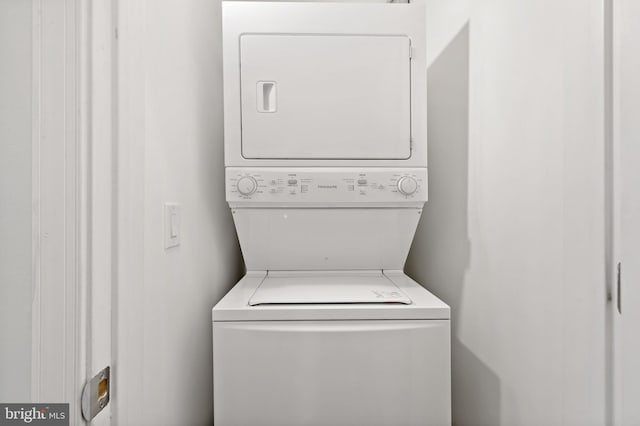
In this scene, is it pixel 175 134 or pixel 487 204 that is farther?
pixel 487 204

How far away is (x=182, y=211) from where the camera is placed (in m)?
1.17

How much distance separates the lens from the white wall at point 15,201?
1.90ft

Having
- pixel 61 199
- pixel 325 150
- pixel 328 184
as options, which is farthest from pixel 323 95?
pixel 61 199

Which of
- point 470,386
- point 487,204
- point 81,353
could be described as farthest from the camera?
point 470,386

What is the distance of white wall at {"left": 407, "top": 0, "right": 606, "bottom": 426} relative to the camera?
822 millimetres

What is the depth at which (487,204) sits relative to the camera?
1.31 m

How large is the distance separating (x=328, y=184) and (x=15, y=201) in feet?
3.35

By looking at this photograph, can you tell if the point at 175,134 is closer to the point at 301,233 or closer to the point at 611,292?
the point at 301,233

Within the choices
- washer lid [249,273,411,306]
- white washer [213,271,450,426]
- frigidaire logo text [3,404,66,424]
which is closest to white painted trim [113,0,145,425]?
frigidaire logo text [3,404,66,424]

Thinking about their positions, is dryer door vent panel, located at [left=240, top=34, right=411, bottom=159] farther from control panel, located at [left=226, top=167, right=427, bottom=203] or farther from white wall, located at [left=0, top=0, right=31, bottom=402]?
white wall, located at [left=0, top=0, right=31, bottom=402]

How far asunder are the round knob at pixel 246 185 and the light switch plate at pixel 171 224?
31 cm

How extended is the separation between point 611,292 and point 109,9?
4.26 feet

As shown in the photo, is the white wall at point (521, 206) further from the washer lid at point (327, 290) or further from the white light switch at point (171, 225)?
the white light switch at point (171, 225)

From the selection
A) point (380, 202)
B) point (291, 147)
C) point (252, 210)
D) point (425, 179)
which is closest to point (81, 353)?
point (252, 210)
